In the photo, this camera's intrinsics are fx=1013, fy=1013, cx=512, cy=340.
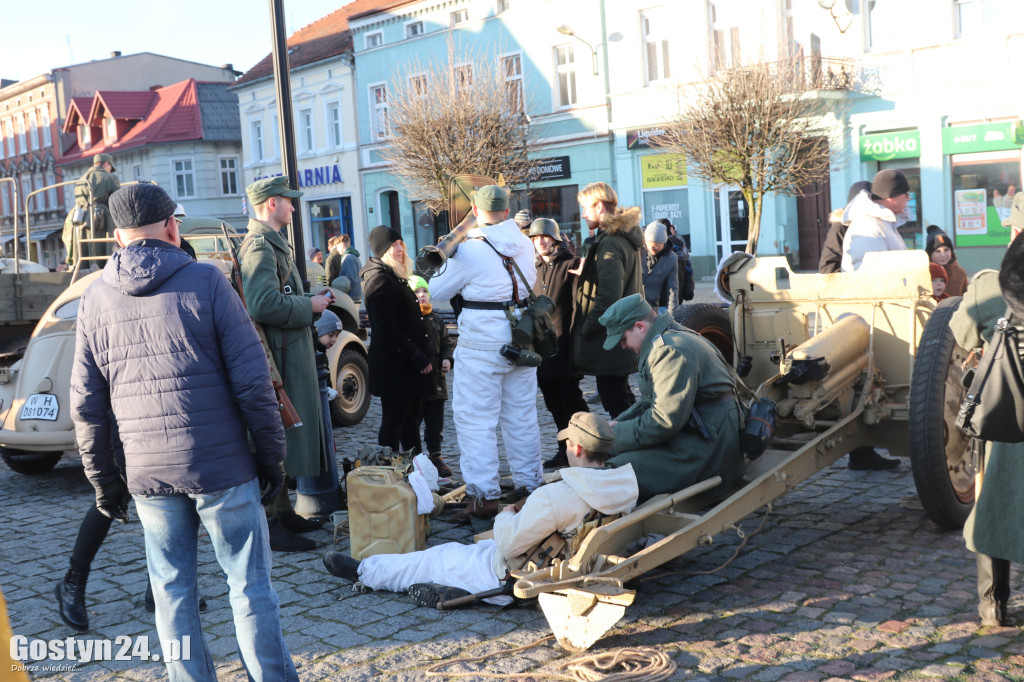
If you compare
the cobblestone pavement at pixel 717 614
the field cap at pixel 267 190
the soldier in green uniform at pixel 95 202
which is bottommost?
the cobblestone pavement at pixel 717 614

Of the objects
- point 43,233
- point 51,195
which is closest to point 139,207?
point 43,233

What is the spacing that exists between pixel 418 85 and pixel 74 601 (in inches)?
1035

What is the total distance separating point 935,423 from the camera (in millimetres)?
4930

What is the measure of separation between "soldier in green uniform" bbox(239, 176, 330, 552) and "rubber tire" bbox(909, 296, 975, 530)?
3145 millimetres

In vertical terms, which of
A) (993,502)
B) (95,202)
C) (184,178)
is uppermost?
(184,178)

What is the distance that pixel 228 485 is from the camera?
10.9 ft

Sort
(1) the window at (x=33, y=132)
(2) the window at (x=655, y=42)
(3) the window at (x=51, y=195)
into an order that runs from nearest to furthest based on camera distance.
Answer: (2) the window at (x=655, y=42), (3) the window at (x=51, y=195), (1) the window at (x=33, y=132)

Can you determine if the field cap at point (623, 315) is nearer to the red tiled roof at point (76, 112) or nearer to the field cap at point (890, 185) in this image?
the field cap at point (890, 185)

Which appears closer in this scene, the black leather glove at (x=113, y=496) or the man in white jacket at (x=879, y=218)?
the black leather glove at (x=113, y=496)

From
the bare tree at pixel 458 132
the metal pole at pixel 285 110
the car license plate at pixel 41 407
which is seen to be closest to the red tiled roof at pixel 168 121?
the bare tree at pixel 458 132

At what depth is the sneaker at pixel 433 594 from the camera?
457 centimetres

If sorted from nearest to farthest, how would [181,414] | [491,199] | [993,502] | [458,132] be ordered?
[181,414]
[993,502]
[491,199]
[458,132]

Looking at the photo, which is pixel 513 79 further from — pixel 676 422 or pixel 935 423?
pixel 676 422

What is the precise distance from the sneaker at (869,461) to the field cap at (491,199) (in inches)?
115
